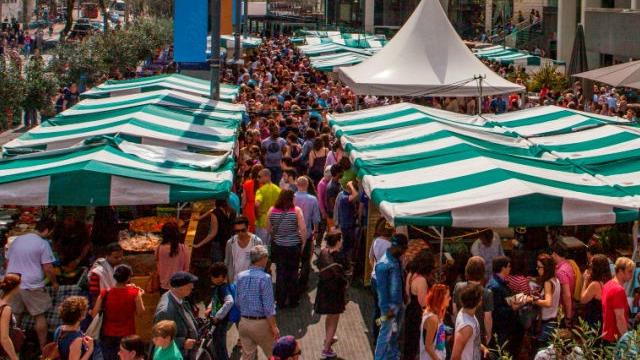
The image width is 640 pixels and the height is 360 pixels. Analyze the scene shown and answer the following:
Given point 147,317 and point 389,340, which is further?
point 147,317

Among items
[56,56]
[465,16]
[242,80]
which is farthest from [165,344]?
[465,16]

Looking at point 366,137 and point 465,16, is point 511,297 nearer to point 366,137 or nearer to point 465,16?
point 366,137

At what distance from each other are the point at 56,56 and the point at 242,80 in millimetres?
7270

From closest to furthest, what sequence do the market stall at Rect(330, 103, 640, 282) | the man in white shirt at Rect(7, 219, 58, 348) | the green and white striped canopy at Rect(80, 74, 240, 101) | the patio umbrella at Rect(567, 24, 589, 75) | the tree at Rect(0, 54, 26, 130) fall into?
the market stall at Rect(330, 103, 640, 282), the man in white shirt at Rect(7, 219, 58, 348), the green and white striped canopy at Rect(80, 74, 240, 101), the tree at Rect(0, 54, 26, 130), the patio umbrella at Rect(567, 24, 589, 75)

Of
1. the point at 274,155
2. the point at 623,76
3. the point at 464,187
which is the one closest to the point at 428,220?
the point at 464,187

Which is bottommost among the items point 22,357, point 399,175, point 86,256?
point 22,357

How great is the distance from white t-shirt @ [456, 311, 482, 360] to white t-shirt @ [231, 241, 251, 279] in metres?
2.92

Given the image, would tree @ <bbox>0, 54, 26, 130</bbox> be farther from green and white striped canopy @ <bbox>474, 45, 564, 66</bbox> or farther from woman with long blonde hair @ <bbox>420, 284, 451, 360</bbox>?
green and white striped canopy @ <bbox>474, 45, 564, 66</bbox>

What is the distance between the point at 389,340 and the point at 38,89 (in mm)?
19738

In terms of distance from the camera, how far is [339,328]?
434 inches

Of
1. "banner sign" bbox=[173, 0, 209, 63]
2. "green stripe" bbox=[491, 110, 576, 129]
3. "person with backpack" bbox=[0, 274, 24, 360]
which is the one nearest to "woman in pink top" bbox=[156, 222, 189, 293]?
"person with backpack" bbox=[0, 274, 24, 360]

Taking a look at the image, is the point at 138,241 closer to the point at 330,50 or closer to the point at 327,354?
the point at 327,354

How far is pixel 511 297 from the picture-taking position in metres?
8.80

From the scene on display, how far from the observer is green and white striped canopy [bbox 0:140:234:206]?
31.9 ft
